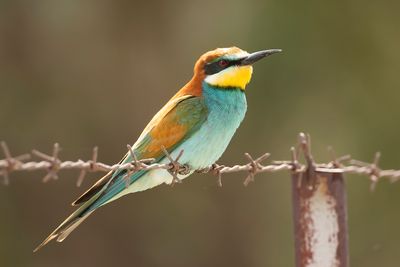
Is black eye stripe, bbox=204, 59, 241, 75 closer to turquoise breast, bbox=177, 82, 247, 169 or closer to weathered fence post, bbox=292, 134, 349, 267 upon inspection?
turquoise breast, bbox=177, 82, 247, 169

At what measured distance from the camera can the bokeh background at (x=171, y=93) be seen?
24.8 feet

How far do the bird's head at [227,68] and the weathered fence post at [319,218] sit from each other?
3.90ft

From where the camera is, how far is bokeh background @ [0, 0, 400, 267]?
24.8 ft

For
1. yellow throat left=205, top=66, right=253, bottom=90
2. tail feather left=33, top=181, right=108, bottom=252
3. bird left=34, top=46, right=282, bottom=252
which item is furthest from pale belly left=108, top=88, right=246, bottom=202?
→ tail feather left=33, top=181, right=108, bottom=252

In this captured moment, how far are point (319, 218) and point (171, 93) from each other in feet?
17.9

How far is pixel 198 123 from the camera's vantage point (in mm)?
3686

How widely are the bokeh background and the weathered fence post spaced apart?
15.6 feet

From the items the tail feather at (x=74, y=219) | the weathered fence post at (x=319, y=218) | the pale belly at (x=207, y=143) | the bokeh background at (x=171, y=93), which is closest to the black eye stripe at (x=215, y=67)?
the pale belly at (x=207, y=143)

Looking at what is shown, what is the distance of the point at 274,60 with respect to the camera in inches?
305

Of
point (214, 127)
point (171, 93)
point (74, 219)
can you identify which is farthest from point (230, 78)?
point (171, 93)

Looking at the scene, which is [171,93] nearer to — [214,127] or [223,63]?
[223,63]

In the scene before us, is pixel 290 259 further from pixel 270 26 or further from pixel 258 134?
pixel 270 26

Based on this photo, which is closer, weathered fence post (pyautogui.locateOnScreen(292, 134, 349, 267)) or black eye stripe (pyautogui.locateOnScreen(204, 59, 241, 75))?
weathered fence post (pyautogui.locateOnScreen(292, 134, 349, 267))

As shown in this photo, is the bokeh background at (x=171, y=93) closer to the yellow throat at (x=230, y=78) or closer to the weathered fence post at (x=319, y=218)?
the yellow throat at (x=230, y=78)
